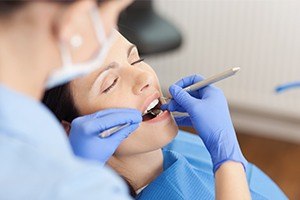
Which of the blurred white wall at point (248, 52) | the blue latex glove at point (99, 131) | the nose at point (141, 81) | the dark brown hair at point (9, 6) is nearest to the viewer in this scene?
the dark brown hair at point (9, 6)

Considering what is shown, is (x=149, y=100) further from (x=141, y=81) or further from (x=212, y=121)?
(x=212, y=121)

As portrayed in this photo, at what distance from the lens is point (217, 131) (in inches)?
55.9

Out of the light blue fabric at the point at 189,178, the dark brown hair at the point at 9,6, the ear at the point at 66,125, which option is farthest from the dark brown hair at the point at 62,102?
the dark brown hair at the point at 9,6

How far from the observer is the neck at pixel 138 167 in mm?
1529

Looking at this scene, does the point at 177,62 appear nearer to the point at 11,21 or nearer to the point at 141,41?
the point at 141,41

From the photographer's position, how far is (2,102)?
86 centimetres

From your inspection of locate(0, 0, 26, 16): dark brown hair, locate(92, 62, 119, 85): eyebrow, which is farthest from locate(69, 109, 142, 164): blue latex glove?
locate(0, 0, 26, 16): dark brown hair

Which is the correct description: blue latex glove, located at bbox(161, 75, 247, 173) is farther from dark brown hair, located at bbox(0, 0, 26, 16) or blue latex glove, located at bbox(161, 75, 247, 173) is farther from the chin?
dark brown hair, located at bbox(0, 0, 26, 16)

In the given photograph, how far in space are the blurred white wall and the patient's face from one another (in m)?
A: 1.51

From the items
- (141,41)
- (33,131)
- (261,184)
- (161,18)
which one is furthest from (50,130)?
(161,18)

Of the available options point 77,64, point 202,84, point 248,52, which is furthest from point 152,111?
point 248,52

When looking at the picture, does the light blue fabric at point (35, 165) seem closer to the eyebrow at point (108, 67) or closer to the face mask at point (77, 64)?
the face mask at point (77, 64)

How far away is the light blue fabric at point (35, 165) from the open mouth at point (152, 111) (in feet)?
1.95

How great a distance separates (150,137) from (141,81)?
13cm
